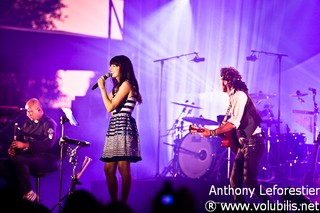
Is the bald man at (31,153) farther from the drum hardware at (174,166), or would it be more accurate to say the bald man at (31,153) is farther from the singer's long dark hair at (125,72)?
the drum hardware at (174,166)

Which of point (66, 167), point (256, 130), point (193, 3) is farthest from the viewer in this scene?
point (193, 3)

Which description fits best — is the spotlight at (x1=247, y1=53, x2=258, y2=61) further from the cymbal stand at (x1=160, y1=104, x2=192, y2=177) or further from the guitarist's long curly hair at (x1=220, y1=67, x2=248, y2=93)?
the guitarist's long curly hair at (x1=220, y1=67, x2=248, y2=93)

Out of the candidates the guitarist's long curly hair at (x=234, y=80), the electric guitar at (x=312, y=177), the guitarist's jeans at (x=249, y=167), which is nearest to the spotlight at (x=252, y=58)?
the electric guitar at (x=312, y=177)

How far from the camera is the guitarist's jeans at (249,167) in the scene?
5801 mm

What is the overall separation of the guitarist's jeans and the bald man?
2631 millimetres

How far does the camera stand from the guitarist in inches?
229

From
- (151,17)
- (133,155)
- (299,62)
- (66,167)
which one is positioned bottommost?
(66,167)

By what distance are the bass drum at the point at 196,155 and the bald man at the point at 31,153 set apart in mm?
3576

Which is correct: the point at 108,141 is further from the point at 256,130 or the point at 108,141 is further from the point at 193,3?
the point at 193,3

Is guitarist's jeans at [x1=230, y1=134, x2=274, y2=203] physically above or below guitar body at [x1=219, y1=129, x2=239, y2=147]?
below

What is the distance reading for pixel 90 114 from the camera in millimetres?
10867

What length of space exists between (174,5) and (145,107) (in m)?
2.57

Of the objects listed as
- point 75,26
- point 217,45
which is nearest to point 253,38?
A: point 217,45

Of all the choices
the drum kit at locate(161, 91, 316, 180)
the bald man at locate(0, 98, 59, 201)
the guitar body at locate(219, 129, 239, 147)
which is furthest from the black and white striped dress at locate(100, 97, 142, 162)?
the drum kit at locate(161, 91, 316, 180)
